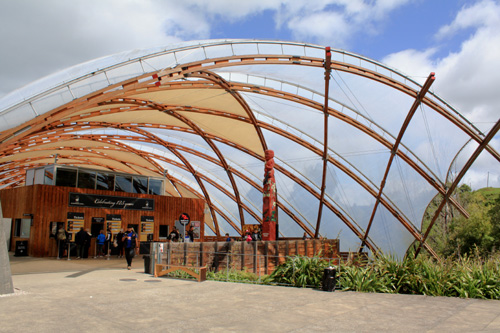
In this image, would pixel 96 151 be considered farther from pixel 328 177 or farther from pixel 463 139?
pixel 463 139

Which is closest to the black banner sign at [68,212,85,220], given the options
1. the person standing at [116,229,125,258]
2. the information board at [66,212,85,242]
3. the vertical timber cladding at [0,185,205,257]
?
the information board at [66,212,85,242]

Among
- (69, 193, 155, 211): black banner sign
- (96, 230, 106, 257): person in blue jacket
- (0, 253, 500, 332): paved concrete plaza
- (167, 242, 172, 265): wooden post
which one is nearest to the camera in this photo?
(0, 253, 500, 332): paved concrete plaza

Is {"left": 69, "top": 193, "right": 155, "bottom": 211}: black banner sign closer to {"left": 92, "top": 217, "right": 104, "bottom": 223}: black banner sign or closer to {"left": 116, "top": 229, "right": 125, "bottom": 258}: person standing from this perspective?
{"left": 92, "top": 217, "right": 104, "bottom": 223}: black banner sign

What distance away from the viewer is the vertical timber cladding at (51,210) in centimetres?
2475

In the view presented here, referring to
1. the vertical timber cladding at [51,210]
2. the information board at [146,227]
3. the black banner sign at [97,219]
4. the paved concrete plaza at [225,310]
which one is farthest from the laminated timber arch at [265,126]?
the paved concrete plaza at [225,310]

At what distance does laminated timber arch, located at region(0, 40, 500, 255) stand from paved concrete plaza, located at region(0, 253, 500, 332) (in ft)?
29.1

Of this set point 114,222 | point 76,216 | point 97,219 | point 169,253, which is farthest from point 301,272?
point 114,222

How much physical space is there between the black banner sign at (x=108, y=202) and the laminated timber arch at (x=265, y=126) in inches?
197

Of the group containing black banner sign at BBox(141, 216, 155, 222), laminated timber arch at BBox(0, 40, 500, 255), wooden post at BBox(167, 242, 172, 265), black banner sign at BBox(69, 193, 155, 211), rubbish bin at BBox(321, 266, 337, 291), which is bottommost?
rubbish bin at BBox(321, 266, 337, 291)

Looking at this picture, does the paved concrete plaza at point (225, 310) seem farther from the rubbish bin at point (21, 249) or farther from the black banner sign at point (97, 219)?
the black banner sign at point (97, 219)

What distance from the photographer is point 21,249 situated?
80.0 feet

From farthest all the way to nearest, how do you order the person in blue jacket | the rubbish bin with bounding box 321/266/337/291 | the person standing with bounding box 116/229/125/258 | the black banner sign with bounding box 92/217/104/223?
the black banner sign with bounding box 92/217/104/223 < the person in blue jacket < the person standing with bounding box 116/229/125/258 < the rubbish bin with bounding box 321/266/337/291

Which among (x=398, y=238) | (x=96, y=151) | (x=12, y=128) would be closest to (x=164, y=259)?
(x=12, y=128)

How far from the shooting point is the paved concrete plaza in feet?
23.5
